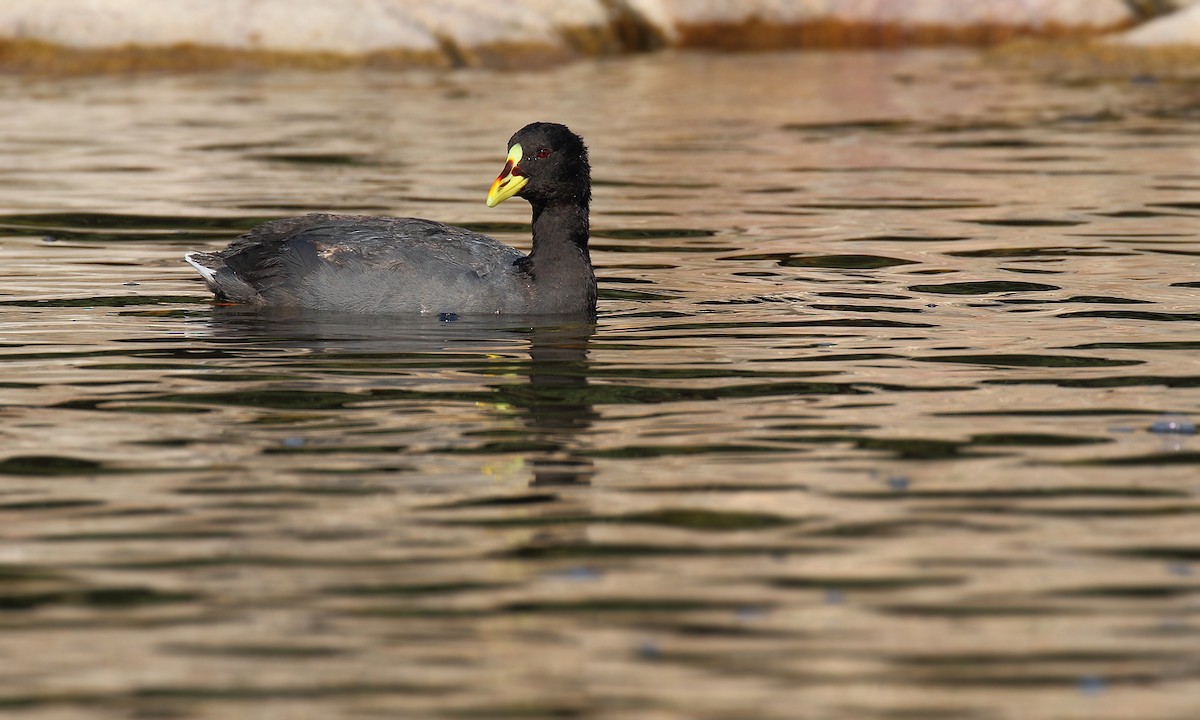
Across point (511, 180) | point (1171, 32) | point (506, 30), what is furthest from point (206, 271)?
point (1171, 32)

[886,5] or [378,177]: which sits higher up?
[886,5]

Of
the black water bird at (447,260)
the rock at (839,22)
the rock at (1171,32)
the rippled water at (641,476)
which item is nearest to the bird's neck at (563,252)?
the black water bird at (447,260)

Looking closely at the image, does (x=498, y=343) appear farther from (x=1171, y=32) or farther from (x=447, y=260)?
(x=1171, y=32)

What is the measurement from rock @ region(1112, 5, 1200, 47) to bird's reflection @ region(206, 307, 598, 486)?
24.4 metres

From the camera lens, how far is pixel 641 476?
8.35 meters

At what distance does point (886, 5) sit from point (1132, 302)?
87.1 ft

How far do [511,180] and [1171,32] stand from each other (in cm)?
2436

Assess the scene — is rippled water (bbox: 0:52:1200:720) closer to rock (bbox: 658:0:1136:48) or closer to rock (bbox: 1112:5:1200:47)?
rock (bbox: 1112:5:1200:47)

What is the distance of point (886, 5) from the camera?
3844 centimetres

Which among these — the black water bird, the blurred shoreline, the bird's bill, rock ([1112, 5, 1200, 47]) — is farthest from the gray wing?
rock ([1112, 5, 1200, 47])

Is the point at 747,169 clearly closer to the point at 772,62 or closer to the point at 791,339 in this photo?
the point at 791,339

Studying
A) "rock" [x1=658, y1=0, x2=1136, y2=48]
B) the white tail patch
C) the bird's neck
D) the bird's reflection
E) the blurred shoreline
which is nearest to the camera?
the bird's reflection

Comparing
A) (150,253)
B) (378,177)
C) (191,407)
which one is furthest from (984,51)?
(191,407)

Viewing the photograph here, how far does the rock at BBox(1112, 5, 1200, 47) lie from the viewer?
33969 mm
